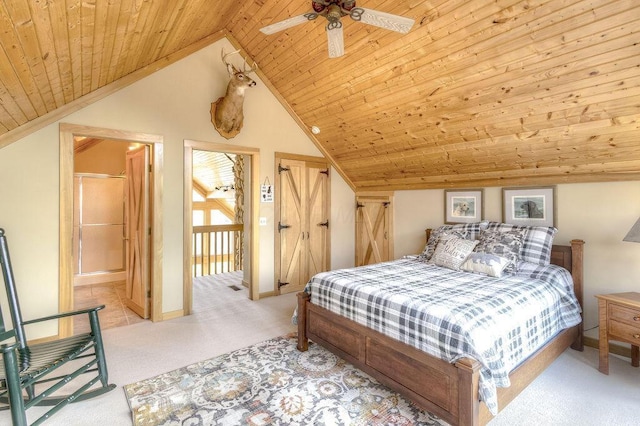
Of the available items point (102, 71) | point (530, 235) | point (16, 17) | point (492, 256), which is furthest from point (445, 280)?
point (102, 71)

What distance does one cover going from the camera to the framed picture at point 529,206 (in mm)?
3529

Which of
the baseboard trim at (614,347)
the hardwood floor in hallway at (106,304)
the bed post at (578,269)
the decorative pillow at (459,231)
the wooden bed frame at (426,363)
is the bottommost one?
the baseboard trim at (614,347)

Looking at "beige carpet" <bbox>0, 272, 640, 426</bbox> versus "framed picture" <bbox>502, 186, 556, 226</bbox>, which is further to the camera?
"framed picture" <bbox>502, 186, 556, 226</bbox>

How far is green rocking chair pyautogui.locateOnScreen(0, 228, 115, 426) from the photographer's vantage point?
64.1 inches

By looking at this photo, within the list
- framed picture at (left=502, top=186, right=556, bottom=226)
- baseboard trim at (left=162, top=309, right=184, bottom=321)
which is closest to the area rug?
baseboard trim at (left=162, top=309, right=184, bottom=321)

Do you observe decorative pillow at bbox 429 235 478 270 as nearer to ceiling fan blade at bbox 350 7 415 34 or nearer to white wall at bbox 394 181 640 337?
white wall at bbox 394 181 640 337

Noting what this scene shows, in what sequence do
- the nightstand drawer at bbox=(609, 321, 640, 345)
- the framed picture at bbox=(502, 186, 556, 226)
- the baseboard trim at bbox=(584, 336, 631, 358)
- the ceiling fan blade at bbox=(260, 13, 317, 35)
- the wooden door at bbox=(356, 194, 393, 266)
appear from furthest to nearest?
the wooden door at bbox=(356, 194, 393, 266)
the framed picture at bbox=(502, 186, 556, 226)
the baseboard trim at bbox=(584, 336, 631, 358)
the nightstand drawer at bbox=(609, 321, 640, 345)
the ceiling fan blade at bbox=(260, 13, 317, 35)

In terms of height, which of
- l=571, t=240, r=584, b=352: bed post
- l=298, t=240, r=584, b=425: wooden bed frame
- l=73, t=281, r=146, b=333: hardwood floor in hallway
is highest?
l=571, t=240, r=584, b=352: bed post

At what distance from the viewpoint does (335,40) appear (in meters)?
2.34

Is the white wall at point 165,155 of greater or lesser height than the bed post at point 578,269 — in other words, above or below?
above

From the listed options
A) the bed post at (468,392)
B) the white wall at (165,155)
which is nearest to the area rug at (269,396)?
the bed post at (468,392)

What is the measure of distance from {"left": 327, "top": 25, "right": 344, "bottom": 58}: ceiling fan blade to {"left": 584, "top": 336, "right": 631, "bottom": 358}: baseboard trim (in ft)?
12.0

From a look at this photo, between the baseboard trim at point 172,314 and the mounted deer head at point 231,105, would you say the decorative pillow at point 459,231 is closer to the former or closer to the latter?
the mounted deer head at point 231,105

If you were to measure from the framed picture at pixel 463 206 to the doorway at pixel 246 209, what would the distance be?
9.22 feet
